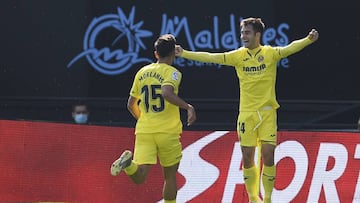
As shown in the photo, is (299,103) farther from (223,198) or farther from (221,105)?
(223,198)

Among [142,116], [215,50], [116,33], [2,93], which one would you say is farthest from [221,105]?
[142,116]

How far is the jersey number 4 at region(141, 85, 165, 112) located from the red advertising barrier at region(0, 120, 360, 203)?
2.19 meters

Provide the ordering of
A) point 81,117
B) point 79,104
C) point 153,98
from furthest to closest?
point 79,104, point 81,117, point 153,98

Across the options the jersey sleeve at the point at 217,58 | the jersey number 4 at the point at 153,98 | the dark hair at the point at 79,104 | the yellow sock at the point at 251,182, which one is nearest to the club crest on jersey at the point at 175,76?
the jersey number 4 at the point at 153,98

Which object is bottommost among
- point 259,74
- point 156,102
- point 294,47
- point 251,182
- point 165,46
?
point 251,182

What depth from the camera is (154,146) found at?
9.25m

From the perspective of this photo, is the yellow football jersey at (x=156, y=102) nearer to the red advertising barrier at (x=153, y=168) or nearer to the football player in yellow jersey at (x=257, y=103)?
the football player in yellow jersey at (x=257, y=103)

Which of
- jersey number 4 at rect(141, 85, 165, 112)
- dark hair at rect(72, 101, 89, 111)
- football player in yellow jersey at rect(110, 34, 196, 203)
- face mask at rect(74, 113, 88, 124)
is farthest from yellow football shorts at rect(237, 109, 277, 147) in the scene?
dark hair at rect(72, 101, 89, 111)

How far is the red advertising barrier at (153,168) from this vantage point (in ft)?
36.6

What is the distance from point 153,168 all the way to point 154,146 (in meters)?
2.09

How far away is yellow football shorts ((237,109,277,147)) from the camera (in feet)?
32.8

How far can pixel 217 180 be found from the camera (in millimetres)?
11211

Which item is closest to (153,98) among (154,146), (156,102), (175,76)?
(156,102)

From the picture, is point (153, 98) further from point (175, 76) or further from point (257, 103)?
point (257, 103)
